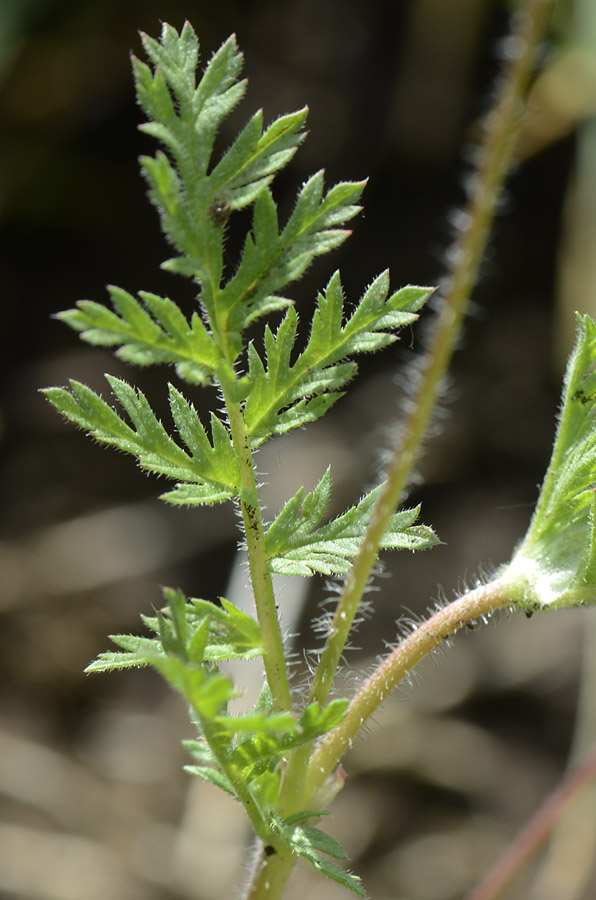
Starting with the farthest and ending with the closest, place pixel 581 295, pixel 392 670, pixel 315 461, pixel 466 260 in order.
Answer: pixel 581 295
pixel 315 461
pixel 392 670
pixel 466 260

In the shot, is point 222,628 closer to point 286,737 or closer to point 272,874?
point 286,737

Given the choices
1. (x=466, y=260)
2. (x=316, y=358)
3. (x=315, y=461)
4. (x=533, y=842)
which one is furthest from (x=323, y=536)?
(x=315, y=461)

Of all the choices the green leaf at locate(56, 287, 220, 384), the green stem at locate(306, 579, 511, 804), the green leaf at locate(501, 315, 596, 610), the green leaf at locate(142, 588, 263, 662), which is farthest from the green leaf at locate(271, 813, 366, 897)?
the green leaf at locate(56, 287, 220, 384)

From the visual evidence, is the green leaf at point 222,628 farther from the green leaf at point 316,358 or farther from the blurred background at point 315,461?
the blurred background at point 315,461

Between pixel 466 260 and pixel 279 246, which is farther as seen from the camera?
pixel 279 246

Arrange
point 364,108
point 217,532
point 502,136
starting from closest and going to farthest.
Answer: point 502,136, point 217,532, point 364,108

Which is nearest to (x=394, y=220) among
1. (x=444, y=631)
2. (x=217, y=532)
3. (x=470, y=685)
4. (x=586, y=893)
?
(x=217, y=532)

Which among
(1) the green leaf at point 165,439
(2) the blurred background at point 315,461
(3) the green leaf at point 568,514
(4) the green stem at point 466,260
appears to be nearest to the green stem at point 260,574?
(1) the green leaf at point 165,439

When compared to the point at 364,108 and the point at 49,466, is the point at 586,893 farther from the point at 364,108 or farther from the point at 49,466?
the point at 364,108

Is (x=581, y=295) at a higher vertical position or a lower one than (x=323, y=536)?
higher
